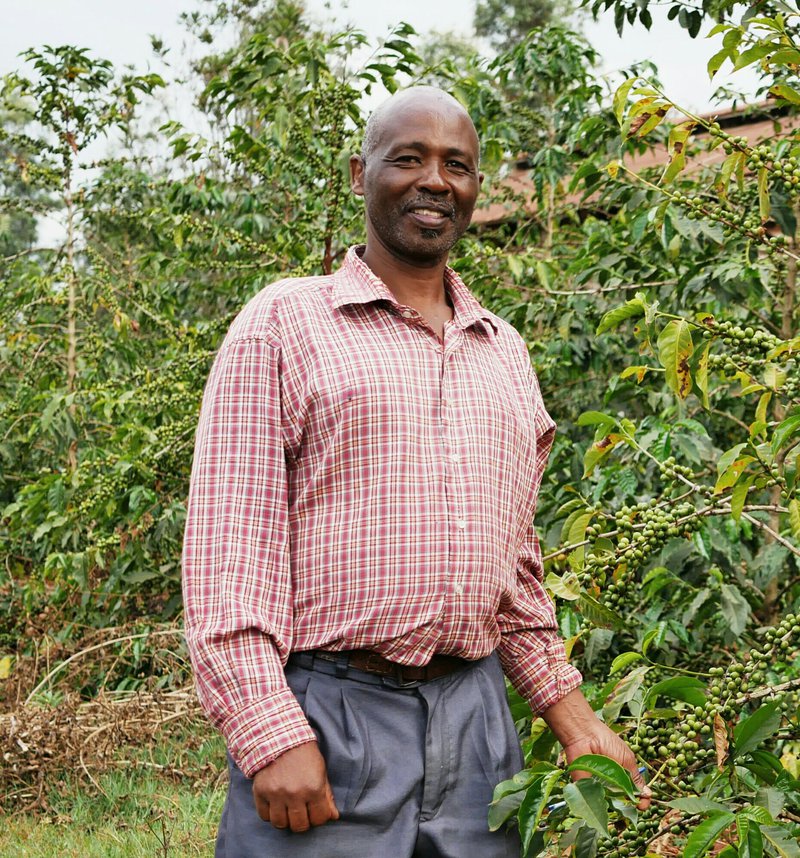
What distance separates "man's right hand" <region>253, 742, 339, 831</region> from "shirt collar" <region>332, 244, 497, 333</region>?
2.38 feet

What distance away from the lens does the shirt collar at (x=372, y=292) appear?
1792 millimetres

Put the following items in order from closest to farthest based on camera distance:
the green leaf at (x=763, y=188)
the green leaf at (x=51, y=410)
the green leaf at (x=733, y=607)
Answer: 1. the green leaf at (x=763, y=188)
2. the green leaf at (x=733, y=607)
3. the green leaf at (x=51, y=410)

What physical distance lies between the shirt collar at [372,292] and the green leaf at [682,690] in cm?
70

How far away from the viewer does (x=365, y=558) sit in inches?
64.4

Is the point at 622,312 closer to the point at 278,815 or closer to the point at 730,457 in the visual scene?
the point at 730,457

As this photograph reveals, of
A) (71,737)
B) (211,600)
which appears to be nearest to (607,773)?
(211,600)

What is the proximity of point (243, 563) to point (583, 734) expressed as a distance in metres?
0.70

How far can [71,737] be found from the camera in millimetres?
3791

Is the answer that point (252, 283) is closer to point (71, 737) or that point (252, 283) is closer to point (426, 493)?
point (71, 737)

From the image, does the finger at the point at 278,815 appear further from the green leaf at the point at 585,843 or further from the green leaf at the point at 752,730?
the green leaf at the point at 752,730

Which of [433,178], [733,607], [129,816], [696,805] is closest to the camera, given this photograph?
[696,805]

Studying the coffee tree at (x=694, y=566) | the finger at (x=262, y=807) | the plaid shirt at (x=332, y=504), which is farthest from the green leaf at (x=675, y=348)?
the finger at (x=262, y=807)

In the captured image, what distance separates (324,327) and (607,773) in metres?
0.81

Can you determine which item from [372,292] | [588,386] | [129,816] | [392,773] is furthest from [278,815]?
[588,386]
